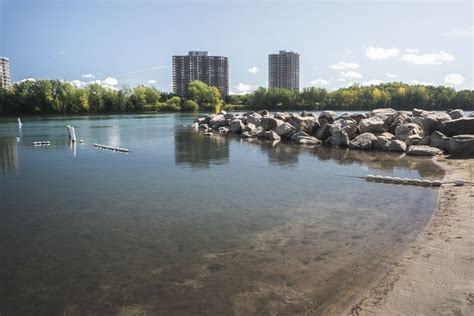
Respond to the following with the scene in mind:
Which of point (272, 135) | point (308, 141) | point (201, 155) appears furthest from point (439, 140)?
point (201, 155)

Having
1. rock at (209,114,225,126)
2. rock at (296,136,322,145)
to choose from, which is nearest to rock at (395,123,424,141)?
rock at (296,136,322,145)

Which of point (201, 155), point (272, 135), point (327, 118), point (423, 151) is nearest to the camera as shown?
point (423, 151)

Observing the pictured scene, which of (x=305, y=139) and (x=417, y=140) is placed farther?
(x=305, y=139)

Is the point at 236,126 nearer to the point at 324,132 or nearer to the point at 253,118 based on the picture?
the point at 253,118

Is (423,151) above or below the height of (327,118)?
below

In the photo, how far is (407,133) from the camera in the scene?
101 feet

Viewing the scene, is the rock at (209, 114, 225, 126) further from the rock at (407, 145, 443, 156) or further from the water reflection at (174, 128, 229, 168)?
the rock at (407, 145, 443, 156)

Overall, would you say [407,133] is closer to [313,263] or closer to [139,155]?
[139,155]

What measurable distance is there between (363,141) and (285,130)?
9921 millimetres

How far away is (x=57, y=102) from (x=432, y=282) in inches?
5410

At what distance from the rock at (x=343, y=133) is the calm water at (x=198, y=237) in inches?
446

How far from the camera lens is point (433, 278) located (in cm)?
750

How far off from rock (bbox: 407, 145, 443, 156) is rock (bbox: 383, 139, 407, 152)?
1064 mm

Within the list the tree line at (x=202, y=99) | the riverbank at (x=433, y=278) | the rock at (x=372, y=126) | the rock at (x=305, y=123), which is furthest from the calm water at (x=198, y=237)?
the tree line at (x=202, y=99)
